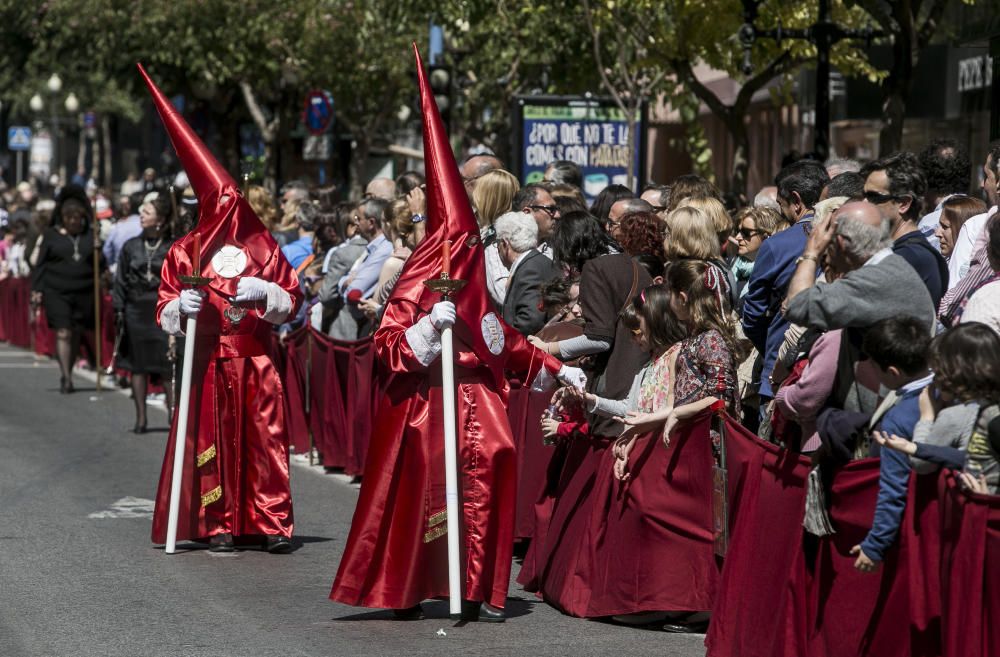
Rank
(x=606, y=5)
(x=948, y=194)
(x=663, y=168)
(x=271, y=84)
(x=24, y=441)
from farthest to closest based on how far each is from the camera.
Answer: (x=663, y=168), (x=271, y=84), (x=606, y=5), (x=24, y=441), (x=948, y=194)

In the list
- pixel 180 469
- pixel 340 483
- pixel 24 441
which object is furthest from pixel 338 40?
pixel 180 469

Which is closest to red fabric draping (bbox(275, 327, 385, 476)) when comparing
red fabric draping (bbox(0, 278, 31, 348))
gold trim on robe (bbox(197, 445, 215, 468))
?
gold trim on robe (bbox(197, 445, 215, 468))

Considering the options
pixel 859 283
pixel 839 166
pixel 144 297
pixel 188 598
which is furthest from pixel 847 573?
pixel 144 297

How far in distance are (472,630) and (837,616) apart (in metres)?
1.98

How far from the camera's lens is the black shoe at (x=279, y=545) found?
10070mm

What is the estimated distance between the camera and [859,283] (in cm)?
654

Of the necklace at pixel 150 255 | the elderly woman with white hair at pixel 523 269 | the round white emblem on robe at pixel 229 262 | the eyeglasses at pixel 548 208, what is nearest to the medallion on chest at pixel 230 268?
the round white emblem on robe at pixel 229 262

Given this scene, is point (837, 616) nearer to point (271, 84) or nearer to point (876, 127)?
point (876, 127)

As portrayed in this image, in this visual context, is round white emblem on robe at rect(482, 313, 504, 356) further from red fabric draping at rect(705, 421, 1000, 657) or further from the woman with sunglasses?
the woman with sunglasses

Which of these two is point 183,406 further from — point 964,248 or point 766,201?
point 964,248

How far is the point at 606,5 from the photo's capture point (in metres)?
19.9

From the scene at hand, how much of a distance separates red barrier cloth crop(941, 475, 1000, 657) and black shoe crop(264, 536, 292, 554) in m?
4.83

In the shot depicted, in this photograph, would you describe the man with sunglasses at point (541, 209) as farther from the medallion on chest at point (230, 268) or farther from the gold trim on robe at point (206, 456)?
the gold trim on robe at point (206, 456)

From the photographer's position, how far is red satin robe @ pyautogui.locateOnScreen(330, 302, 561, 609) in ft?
26.5
